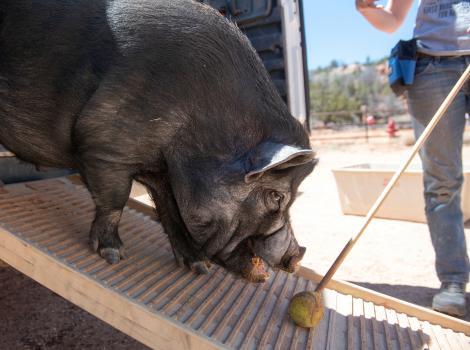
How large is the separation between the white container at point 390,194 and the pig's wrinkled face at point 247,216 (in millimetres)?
3182

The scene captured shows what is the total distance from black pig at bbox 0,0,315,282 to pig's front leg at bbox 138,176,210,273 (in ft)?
0.53

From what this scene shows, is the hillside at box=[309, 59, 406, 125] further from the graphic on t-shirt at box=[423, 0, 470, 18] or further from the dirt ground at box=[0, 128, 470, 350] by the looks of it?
the graphic on t-shirt at box=[423, 0, 470, 18]

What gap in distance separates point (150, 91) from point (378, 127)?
26.5 metres

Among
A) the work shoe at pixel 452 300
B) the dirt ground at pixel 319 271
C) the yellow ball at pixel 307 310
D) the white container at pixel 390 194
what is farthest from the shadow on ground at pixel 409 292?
the white container at pixel 390 194

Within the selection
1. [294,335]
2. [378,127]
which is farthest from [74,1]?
[378,127]

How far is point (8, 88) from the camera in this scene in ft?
6.55

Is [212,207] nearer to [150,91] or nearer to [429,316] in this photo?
[150,91]

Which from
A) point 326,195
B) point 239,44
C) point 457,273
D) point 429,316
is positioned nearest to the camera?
point 239,44

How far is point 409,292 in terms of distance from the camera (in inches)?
118

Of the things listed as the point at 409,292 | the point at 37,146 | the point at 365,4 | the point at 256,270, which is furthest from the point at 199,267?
the point at 365,4

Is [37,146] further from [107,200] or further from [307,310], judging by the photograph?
[307,310]

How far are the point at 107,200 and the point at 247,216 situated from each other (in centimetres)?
63

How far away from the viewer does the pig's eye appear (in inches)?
73.1

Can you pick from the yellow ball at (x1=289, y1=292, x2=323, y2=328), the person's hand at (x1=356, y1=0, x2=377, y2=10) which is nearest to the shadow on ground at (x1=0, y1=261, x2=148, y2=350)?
the yellow ball at (x1=289, y1=292, x2=323, y2=328)
